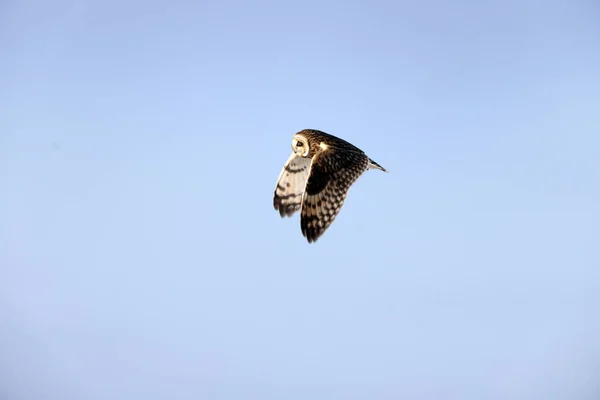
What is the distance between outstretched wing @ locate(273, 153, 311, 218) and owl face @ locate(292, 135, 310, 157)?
2.67 ft

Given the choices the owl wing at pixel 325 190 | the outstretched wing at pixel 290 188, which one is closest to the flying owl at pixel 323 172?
the owl wing at pixel 325 190

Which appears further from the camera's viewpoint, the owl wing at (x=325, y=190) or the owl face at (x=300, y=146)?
the owl face at (x=300, y=146)

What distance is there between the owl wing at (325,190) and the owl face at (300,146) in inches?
51.8

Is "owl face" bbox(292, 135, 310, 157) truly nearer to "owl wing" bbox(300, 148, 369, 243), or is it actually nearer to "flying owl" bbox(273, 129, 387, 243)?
"flying owl" bbox(273, 129, 387, 243)

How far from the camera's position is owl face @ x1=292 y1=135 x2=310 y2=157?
1912cm

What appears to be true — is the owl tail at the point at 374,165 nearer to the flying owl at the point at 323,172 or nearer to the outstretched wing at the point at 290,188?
the flying owl at the point at 323,172

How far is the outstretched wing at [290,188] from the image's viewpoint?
2041 cm

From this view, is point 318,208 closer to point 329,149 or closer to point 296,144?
point 329,149

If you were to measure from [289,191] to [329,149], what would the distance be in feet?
9.30

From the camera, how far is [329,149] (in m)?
18.1

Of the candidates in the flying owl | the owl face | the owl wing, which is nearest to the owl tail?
the flying owl

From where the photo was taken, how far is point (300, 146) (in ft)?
63.8

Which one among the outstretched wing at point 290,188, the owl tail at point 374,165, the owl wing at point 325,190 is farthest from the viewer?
the outstretched wing at point 290,188

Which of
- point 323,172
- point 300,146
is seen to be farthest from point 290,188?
point 323,172
